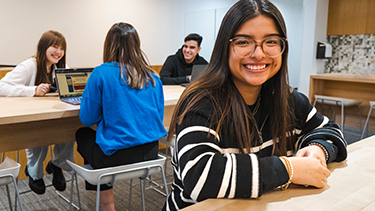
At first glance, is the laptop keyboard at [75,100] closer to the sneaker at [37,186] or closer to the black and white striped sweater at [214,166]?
the sneaker at [37,186]

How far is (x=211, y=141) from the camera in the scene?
2.93 ft

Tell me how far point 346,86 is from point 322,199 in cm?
537

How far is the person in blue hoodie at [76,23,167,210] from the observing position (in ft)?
6.25

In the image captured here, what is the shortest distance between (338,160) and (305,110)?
0.22m

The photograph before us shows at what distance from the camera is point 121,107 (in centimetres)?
190

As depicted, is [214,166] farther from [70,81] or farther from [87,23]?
[87,23]

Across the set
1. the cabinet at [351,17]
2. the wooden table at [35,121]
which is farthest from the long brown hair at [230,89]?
the cabinet at [351,17]

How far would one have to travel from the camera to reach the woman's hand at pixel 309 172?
2.74ft

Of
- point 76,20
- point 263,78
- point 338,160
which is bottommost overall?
point 338,160

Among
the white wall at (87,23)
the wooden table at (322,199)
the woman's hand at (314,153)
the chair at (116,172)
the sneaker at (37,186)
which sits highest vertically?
the white wall at (87,23)

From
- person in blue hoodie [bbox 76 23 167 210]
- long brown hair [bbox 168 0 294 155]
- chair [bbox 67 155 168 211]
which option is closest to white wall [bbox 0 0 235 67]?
person in blue hoodie [bbox 76 23 167 210]

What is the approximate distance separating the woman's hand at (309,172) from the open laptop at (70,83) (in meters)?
1.69

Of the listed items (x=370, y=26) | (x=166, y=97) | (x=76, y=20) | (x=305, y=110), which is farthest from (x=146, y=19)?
(x=305, y=110)

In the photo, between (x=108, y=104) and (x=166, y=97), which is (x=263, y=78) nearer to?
(x=108, y=104)
